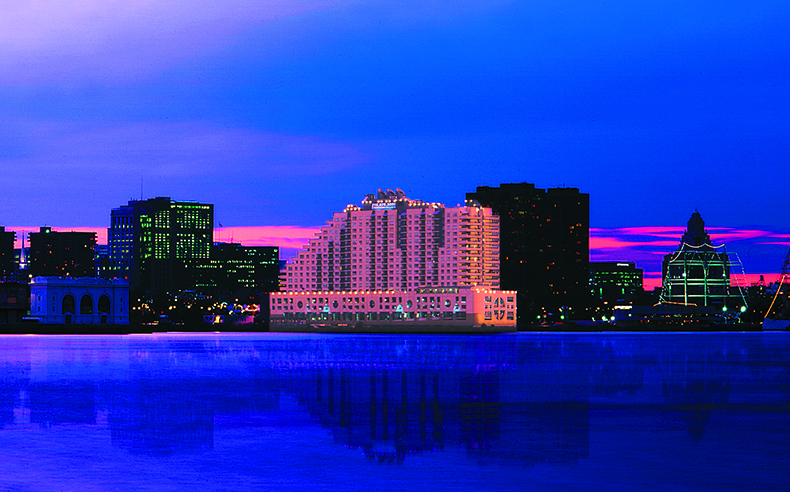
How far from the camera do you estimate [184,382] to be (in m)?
65.3

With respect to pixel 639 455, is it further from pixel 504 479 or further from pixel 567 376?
pixel 567 376

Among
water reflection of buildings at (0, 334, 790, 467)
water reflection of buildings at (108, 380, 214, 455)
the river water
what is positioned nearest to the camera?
the river water

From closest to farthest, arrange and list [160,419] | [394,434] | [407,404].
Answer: [394,434], [160,419], [407,404]

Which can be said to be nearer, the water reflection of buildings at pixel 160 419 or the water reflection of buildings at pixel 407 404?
the water reflection of buildings at pixel 160 419

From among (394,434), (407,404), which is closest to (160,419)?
(394,434)

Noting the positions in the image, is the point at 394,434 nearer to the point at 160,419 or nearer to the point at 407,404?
the point at 160,419

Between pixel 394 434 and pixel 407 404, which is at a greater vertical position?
pixel 394 434

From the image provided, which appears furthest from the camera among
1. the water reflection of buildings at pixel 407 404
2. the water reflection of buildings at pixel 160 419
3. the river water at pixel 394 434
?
the water reflection of buildings at pixel 407 404

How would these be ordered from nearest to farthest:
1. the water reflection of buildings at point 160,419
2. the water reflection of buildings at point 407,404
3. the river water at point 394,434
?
the river water at point 394,434, the water reflection of buildings at point 160,419, the water reflection of buildings at point 407,404

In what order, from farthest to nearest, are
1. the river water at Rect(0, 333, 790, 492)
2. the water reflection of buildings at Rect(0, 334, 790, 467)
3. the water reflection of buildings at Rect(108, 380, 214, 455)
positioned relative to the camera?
the water reflection of buildings at Rect(0, 334, 790, 467) → the water reflection of buildings at Rect(108, 380, 214, 455) → the river water at Rect(0, 333, 790, 492)

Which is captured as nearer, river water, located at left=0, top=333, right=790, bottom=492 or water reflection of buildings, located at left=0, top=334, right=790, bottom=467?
river water, located at left=0, top=333, right=790, bottom=492

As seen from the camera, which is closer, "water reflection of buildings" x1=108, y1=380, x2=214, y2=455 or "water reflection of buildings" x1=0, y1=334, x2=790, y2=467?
"water reflection of buildings" x1=108, y1=380, x2=214, y2=455

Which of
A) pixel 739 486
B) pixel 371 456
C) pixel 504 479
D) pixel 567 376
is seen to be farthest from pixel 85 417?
pixel 567 376

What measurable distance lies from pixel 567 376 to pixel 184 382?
25.6 metres
